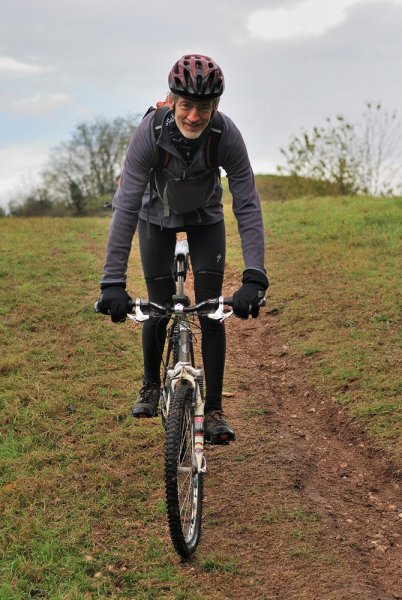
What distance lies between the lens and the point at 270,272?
10.6m

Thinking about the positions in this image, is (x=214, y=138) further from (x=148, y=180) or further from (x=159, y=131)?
(x=148, y=180)

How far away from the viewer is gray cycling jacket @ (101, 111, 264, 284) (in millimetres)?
3916

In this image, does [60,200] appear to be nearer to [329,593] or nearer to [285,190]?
[285,190]

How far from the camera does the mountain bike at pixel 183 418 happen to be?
11.9ft

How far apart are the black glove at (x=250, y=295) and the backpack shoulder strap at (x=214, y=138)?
0.69 m

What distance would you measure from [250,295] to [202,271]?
719mm

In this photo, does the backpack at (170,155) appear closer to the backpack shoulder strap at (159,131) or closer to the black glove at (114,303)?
the backpack shoulder strap at (159,131)

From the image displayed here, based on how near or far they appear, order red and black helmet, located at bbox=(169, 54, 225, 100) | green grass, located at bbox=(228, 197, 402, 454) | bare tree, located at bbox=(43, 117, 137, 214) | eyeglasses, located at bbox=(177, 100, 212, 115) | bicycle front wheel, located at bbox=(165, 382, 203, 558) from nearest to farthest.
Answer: bicycle front wheel, located at bbox=(165, 382, 203, 558), red and black helmet, located at bbox=(169, 54, 225, 100), eyeglasses, located at bbox=(177, 100, 212, 115), green grass, located at bbox=(228, 197, 402, 454), bare tree, located at bbox=(43, 117, 137, 214)

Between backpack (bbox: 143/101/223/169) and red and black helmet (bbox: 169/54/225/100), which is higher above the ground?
red and black helmet (bbox: 169/54/225/100)

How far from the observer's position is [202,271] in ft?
14.1

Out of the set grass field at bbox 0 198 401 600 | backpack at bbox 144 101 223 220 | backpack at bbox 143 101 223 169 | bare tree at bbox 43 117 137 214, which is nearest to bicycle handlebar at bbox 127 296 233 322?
backpack at bbox 144 101 223 220

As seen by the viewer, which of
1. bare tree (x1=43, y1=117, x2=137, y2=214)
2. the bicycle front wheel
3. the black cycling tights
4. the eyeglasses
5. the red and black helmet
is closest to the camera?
the bicycle front wheel

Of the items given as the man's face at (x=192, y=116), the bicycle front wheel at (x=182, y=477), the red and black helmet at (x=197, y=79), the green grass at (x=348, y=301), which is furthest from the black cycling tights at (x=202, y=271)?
the green grass at (x=348, y=301)

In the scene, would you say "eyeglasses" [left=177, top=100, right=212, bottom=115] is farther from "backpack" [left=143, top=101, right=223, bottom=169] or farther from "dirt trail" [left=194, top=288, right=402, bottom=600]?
"dirt trail" [left=194, top=288, right=402, bottom=600]
